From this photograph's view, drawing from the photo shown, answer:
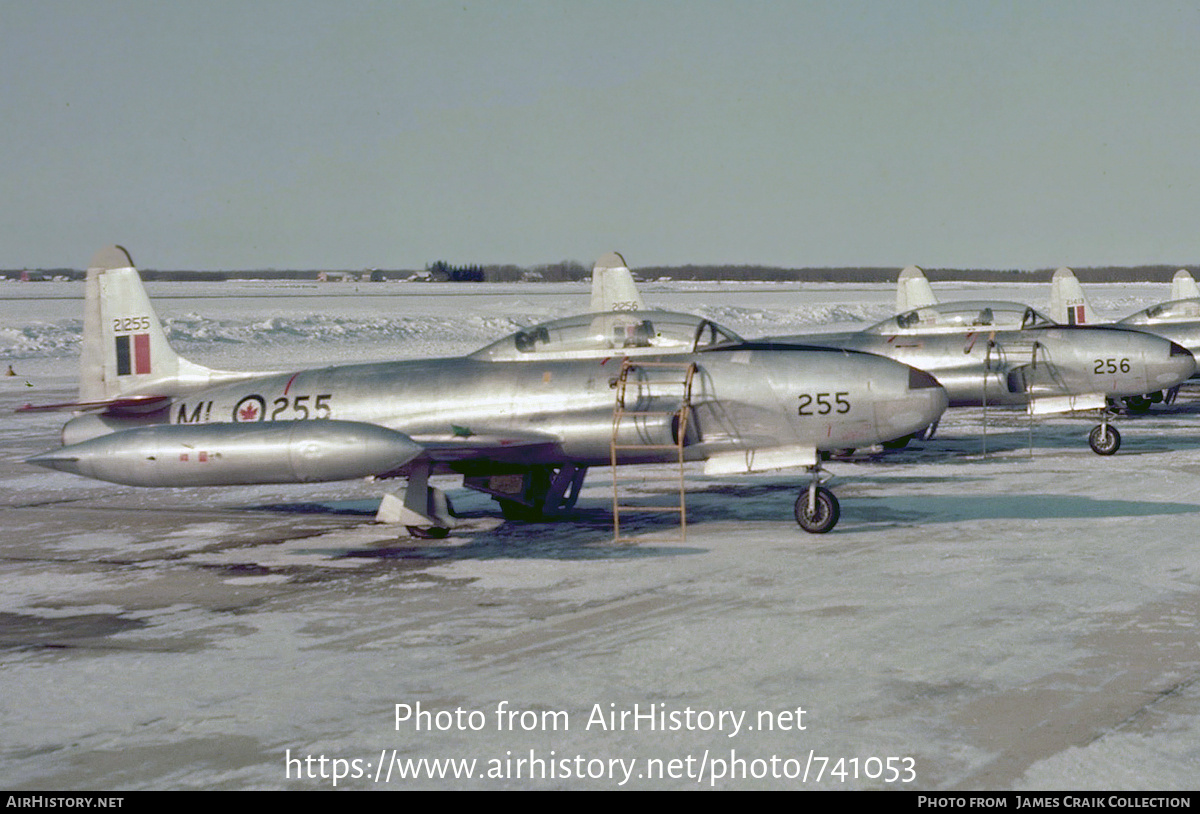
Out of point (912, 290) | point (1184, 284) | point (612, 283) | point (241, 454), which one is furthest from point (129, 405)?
point (1184, 284)

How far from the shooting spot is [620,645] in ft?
27.9

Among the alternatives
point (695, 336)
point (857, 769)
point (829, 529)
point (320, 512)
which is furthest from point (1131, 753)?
point (320, 512)

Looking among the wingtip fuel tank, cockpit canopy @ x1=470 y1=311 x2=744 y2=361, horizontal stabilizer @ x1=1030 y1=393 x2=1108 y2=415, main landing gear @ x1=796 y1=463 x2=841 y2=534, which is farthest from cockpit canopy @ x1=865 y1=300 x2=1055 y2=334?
the wingtip fuel tank

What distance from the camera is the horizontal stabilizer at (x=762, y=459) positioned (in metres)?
12.5

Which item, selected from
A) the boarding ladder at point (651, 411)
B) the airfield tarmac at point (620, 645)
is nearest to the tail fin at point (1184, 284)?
the airfield tarmac at point (620, 645)

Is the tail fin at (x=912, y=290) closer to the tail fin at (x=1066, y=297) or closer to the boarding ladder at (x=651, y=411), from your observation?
the tail fin at (x=1066, y=297)

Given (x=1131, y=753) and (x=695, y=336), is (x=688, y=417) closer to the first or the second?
(x=695, y=336)

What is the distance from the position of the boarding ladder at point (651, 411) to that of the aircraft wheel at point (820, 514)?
1.24 m

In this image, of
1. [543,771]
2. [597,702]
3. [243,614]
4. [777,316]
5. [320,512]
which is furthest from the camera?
[777,316]

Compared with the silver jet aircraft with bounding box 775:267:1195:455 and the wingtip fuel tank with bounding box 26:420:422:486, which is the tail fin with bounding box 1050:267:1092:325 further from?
the wingtip fuel tank with bounding box 26:420:422:486

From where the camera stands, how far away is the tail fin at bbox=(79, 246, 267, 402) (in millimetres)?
15844

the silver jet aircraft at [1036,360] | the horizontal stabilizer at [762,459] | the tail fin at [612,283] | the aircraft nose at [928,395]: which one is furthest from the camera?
the tail fin at [612,283]

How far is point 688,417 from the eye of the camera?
41.7ft
